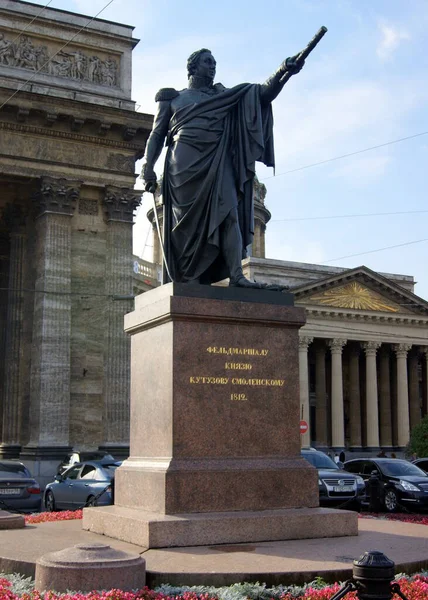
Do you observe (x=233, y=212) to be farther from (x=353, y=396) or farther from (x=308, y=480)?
(x=353, y=396)

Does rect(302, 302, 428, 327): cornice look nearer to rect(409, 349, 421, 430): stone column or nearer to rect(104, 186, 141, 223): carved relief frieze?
rect(409, 349, 421, 430): stone column

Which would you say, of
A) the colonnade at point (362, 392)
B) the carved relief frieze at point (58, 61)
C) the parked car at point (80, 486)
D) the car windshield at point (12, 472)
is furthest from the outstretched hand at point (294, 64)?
the colonnade at point (362, 392)

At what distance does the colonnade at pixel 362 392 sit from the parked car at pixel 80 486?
4875 cm

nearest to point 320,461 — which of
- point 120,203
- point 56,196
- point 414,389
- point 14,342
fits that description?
point 120,203

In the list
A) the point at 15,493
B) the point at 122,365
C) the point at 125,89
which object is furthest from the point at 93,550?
the point at 125,89

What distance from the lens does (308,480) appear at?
8562mm

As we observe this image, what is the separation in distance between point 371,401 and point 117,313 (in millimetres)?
45994

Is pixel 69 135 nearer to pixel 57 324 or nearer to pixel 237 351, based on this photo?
pixel 57 324

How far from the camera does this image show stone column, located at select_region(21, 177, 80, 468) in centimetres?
2905

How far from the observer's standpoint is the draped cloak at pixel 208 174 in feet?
31.1

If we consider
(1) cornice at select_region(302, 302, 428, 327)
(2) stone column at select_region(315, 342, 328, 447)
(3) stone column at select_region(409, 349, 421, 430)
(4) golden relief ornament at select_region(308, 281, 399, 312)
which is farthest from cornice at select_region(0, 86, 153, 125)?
(3) stone column at select_region(409, 349, 421, 430)

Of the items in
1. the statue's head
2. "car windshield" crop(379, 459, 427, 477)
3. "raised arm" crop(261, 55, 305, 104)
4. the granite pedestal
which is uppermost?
the statue's head

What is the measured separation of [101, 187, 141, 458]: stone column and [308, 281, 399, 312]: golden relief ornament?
125ft

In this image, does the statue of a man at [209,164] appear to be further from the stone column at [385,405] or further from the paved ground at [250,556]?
the stone column at [385,405]
